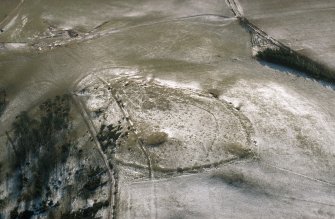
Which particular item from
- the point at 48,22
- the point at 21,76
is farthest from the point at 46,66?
the point at 48,22

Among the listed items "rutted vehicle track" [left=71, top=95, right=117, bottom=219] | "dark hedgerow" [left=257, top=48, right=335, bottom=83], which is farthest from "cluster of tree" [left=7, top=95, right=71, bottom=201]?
"dark hedgerow" [left=257, top=48, right=335, bottom=83]

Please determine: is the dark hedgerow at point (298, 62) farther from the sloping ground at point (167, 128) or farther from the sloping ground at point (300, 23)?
the sloping ground at point (167, 128)

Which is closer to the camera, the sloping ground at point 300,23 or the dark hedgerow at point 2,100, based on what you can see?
the dark hedgerow at point 2,100

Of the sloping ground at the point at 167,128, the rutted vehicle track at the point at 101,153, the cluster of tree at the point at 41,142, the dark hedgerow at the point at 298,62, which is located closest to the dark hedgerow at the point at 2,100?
the sloping ground at the point at 167,128

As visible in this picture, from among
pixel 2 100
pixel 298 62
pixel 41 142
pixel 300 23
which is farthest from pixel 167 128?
pixel 300 23

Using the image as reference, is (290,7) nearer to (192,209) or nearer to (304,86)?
(304,86)

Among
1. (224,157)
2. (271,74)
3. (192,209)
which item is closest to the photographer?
(192,209)
